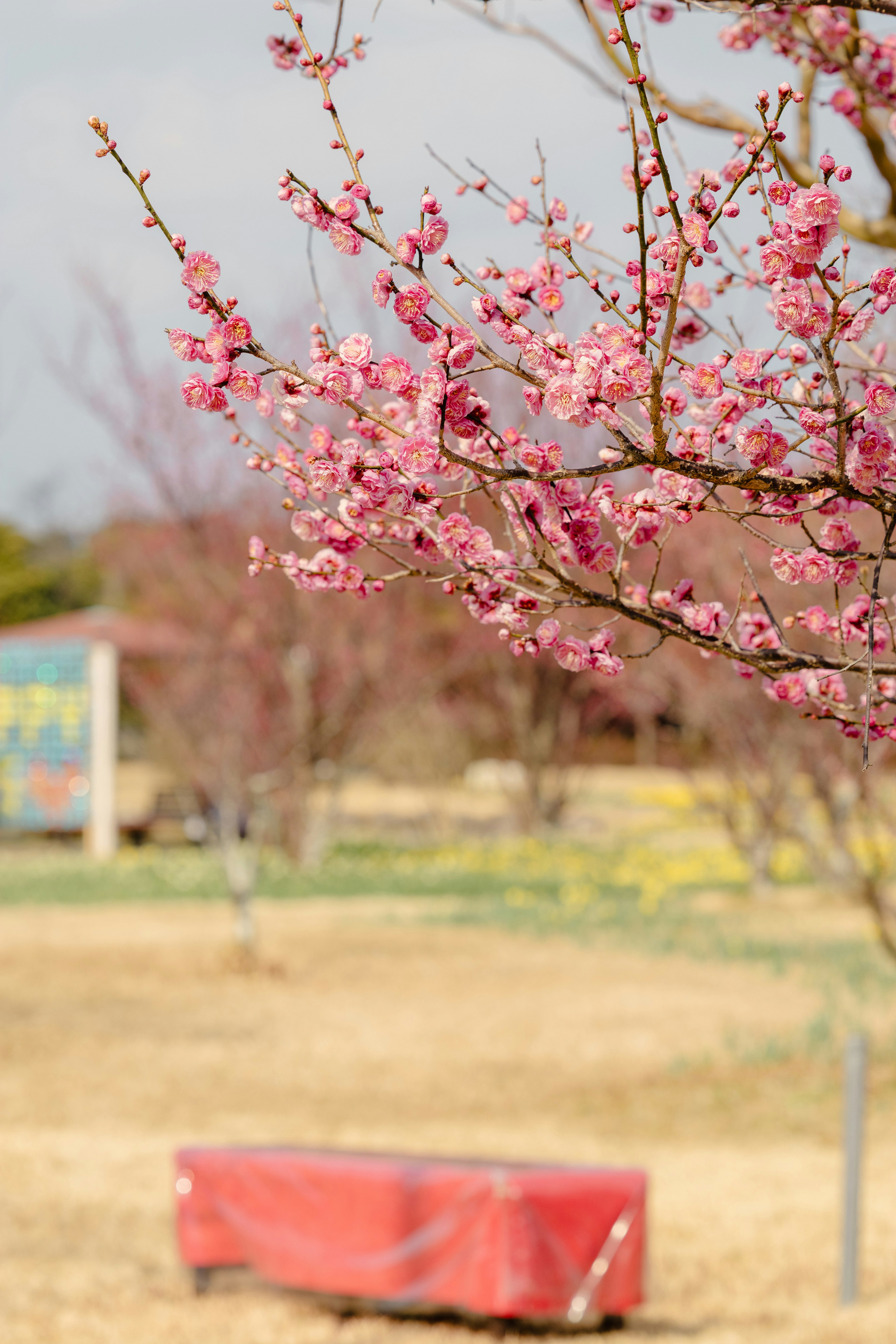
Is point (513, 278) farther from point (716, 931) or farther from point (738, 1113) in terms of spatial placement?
point (716, 931)

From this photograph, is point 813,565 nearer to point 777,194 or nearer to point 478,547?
point 478,547

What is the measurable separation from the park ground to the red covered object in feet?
0.64

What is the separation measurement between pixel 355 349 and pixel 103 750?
1774 cm

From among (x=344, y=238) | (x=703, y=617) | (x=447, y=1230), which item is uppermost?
(x=344, y=238)

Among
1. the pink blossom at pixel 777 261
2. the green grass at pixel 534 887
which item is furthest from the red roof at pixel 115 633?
the pink blossom at pixel 777 261

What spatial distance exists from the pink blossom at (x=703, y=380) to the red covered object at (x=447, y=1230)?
2.80 m

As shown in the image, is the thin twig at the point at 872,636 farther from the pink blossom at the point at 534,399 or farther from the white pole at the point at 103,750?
the white pole at the point at 103,750

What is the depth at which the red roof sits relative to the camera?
65.1 feet

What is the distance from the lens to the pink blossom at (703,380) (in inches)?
79.7

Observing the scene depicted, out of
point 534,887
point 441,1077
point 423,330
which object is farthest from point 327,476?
point 534,887

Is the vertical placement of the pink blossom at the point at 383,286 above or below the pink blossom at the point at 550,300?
below

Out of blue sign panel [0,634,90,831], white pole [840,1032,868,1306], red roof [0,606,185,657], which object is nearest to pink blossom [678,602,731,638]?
white pole [840,1032,868,1306]

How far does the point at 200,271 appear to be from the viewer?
1.92m

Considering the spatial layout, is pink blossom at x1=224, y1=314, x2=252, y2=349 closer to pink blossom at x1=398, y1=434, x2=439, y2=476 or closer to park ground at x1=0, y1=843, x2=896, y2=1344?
pink blossom at x1=398, y1=434, x2=439, y2=476
